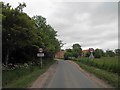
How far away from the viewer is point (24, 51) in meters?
47.0

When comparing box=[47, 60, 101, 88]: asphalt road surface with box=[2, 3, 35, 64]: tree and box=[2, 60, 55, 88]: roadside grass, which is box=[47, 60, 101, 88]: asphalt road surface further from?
box=[2, 3, 35, 64]: tree

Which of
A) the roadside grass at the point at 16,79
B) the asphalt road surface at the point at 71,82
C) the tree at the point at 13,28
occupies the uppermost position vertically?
the tree at the point at 13,28

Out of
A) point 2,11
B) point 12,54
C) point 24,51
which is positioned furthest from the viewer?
point 24,51

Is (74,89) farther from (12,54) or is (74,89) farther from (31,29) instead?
(12,54)

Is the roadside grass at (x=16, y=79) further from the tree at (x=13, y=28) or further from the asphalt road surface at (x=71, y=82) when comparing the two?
the tree at (x=13, y=28)

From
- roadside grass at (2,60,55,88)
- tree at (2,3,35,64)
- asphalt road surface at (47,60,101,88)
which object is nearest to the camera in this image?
asphalt road surface at (47,60,101,88)

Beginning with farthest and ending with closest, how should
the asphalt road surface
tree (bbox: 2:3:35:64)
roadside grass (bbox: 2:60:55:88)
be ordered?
tree (bbox: 2:3:35:64) < roadside grass (bbox: 2:60:55:88) < the asphalt road surface

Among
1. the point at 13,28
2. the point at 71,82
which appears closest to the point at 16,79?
the point at 71,82

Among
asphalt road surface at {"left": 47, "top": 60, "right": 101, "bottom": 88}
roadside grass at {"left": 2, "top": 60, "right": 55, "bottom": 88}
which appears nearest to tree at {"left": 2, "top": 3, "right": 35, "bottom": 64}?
roadside grass at {"left": 2, "top": 60, "right": 55, "bottom": 88}

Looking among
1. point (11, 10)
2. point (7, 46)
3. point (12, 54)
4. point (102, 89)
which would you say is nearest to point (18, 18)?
point (11, 10)

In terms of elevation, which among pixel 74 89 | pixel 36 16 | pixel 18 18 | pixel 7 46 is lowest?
pixel 74 89

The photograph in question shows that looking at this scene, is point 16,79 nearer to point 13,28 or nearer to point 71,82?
point 71,82

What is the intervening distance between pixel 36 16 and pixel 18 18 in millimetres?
43040

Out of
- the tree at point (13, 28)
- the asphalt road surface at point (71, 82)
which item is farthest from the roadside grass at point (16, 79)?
the tree at point (13, 28)
